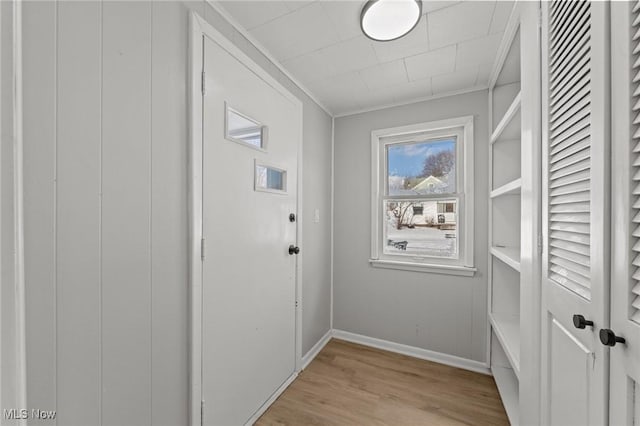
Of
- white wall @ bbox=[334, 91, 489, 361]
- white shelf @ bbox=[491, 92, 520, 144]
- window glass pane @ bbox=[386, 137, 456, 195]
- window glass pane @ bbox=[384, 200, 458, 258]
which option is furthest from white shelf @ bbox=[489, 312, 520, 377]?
white shelf @ bbox=[491, 92, 520, 144]

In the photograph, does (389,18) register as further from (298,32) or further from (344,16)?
(298,32)

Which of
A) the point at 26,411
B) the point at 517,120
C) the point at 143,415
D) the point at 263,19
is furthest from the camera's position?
the point at 517,120

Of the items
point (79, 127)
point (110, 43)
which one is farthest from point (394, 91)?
point (79, 127)

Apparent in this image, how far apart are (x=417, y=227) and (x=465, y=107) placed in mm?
1155

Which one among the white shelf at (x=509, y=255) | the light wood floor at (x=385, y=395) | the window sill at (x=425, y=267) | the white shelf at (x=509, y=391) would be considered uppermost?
the white shelf at (x=509, y=255)

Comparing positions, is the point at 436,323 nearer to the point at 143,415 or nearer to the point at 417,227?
the point at 417,227

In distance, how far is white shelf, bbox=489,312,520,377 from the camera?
1.47 metres

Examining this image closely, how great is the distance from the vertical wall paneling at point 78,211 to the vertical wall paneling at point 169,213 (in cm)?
20

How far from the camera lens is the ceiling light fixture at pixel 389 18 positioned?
4.30 ft

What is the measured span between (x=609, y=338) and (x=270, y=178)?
1700mm

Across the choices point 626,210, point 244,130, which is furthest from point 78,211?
point 626,210

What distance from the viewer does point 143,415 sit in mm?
1049

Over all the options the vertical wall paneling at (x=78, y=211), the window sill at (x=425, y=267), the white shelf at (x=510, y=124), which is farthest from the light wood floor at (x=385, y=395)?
the white shelf at (x=510, y=124)

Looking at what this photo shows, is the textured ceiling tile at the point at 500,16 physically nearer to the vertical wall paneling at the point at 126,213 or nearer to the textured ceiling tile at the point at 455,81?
the textured ceiling tile at the point at 455,81
